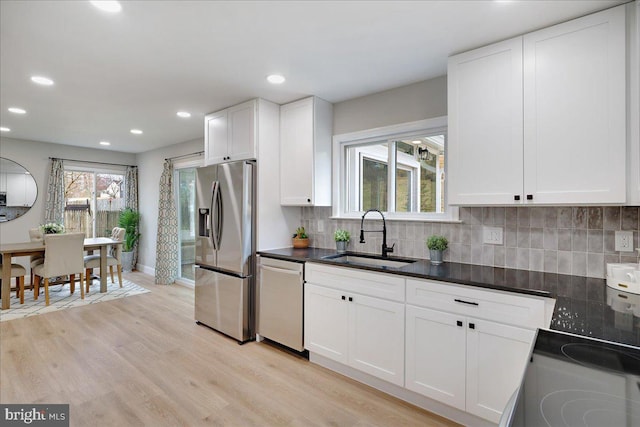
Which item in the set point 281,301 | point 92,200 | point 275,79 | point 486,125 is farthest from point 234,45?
point 92,200

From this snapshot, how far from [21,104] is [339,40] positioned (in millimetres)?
3617

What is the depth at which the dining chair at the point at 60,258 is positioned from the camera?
14.5ft

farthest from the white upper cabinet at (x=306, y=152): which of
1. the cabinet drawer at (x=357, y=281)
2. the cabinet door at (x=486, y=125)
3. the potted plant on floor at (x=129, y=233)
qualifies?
the potted plant on floor at (x=129, y=233)

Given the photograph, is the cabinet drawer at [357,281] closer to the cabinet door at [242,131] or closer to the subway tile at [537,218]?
the subway tile at [537,218]

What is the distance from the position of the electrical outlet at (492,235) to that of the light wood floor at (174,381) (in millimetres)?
1249

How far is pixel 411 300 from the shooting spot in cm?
220

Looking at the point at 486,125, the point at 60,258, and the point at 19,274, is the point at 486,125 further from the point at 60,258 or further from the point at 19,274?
the point at 19,274

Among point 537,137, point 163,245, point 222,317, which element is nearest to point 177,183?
point 163,245

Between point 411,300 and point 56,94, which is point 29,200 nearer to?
point 56,94

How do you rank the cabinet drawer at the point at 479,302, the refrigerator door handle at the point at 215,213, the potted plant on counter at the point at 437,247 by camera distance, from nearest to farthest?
the cabinet drawer at the point at 479,302
the potted plant on counter at the point at 437,247
the refrigerator door handle at the point at 215,213

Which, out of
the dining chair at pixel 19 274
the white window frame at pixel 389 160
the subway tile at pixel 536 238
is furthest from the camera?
the dining chair at pixel 19 274

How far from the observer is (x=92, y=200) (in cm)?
640

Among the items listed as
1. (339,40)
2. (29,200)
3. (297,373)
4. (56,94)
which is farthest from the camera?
(29,200)

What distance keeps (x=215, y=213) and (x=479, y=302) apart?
8.47 feet
